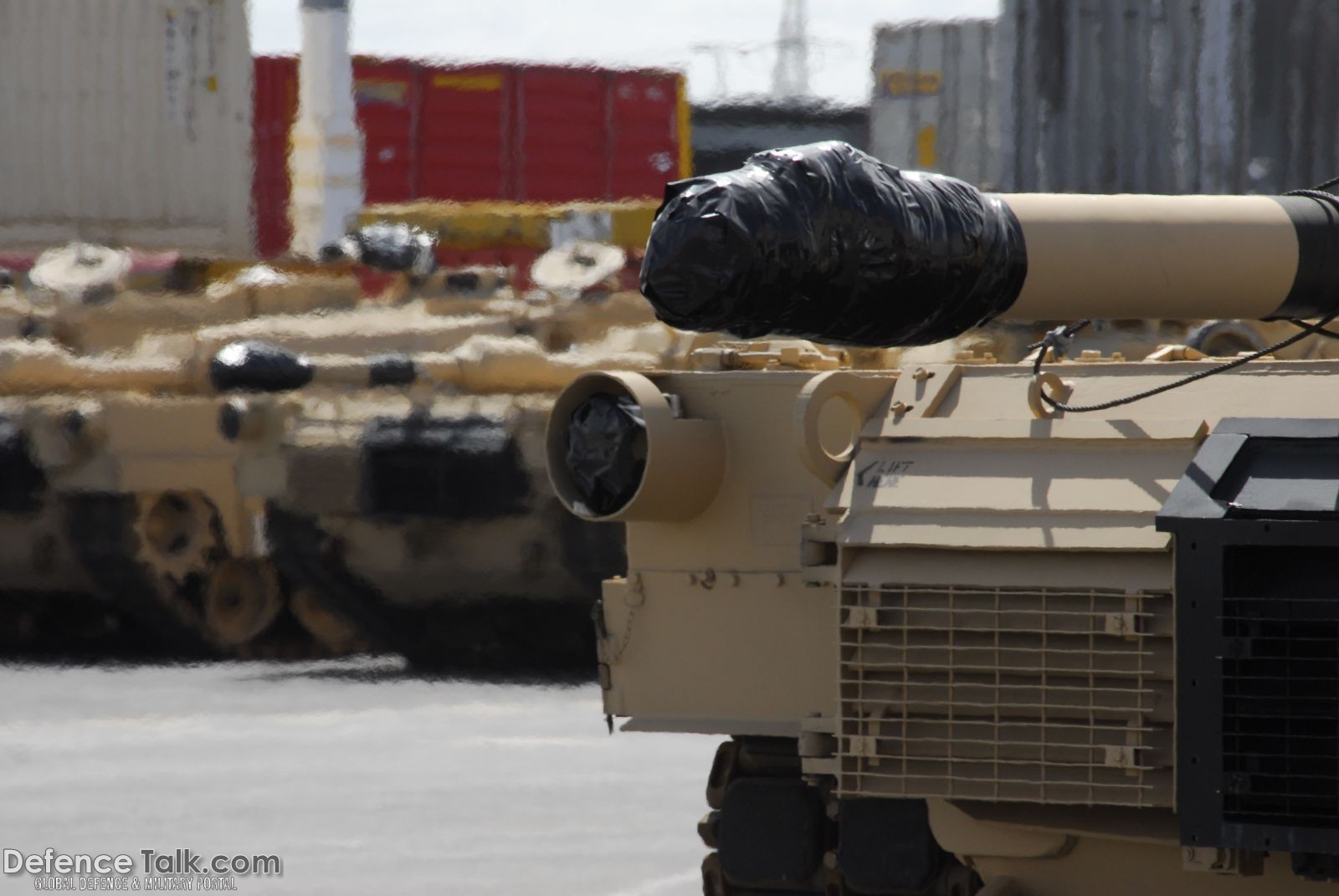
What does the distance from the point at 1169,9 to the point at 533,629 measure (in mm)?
9657

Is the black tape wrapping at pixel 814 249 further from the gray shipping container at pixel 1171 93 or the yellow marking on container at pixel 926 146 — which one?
the yellow marking on container at pixel 926 146

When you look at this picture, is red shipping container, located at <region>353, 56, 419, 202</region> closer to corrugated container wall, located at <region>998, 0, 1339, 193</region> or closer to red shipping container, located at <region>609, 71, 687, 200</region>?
red shipping container, located at <region>609, 71, 687, 200</region>

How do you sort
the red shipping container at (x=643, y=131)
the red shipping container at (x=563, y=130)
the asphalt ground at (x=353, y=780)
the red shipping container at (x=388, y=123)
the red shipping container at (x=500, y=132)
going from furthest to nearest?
the red shipping container at (x=643, y=131), the red shipping container at (x=563, y=130), the red shipping container at (x=500, y=132), the red shipping container at (x=388, y=123), the asphalt ground at (x=353, y=780)

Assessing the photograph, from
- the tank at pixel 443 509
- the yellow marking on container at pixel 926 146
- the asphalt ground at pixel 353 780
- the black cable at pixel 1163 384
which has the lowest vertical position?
the asphalt ground at pixel 353 780

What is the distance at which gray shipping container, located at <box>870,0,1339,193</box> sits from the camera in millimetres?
20906

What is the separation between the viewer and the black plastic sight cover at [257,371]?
14.9 metres

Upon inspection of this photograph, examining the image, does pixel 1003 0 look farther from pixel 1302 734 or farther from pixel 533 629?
pixel 1302 734

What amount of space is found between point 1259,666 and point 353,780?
20.1 feet

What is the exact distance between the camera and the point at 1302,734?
5082mm

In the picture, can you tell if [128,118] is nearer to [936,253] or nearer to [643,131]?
[643,131]

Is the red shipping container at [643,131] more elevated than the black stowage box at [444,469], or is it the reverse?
the red shipping container at [643,131]

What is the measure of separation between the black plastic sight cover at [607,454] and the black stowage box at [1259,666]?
83.4 inches

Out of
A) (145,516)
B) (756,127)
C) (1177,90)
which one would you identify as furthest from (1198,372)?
(756,127)

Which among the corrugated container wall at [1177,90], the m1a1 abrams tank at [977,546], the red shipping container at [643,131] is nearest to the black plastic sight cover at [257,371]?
the m1a1 abrams tank at [977,546]
